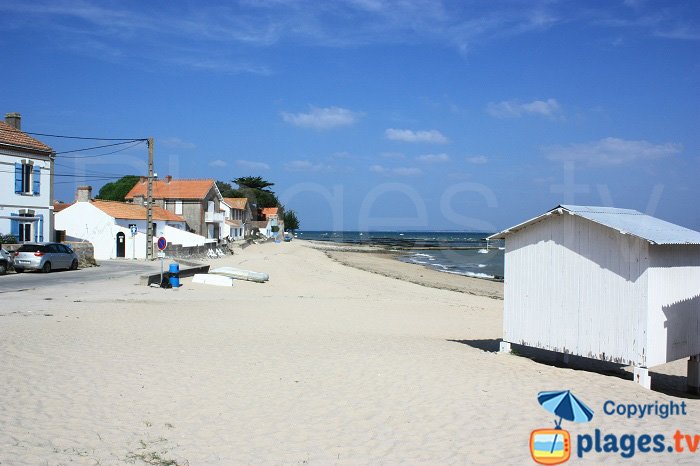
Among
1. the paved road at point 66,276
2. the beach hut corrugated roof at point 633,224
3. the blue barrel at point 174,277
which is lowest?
the paved road at point 66,276

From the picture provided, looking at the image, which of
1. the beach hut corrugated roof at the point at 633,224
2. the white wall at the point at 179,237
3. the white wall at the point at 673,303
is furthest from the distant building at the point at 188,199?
the white wall at the point at 673,303

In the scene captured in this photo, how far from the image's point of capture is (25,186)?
1312 inches

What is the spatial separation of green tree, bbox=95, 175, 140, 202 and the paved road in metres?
61.8

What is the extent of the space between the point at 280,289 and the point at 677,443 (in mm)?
20794

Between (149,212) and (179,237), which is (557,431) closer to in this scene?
(149,212)

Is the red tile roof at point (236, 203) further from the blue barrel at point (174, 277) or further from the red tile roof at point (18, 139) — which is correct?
the blue barrel at point (174, 277)

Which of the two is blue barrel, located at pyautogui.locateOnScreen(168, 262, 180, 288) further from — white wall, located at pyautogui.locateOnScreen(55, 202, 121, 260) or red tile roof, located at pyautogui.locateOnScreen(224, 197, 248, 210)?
red tile roof, located at pyautogui.locateOnScreen(224, 197, 248, 210)

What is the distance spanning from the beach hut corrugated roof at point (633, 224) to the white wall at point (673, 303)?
21cm

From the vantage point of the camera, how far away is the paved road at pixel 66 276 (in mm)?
22344

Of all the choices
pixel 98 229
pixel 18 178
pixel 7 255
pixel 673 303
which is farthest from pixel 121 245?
pixel 673 303

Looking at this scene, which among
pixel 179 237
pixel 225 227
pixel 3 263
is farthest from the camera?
pixel 225 227

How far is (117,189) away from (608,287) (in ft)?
307

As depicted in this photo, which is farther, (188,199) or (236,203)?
(236,203)

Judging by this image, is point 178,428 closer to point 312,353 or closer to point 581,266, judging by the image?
point 312,353
